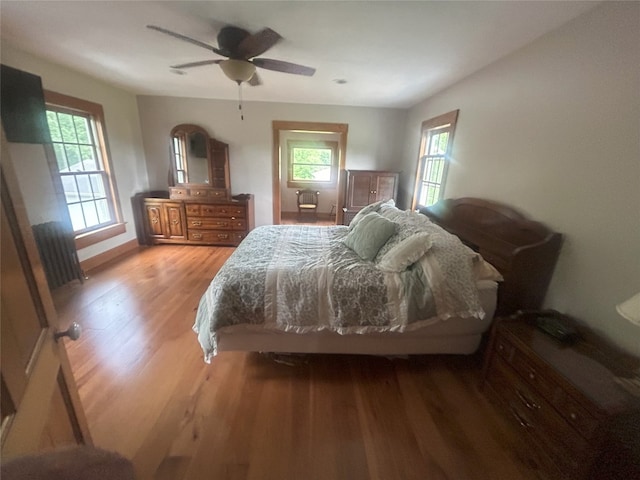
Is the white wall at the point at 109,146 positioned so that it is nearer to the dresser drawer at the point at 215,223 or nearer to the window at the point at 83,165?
the window at the point at 83,165

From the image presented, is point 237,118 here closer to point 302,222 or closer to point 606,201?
point 302,222

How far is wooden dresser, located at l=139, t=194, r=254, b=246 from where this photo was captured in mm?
4105

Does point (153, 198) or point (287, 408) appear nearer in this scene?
point (287, 408)

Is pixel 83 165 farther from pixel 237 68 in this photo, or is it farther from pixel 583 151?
pixel 583 151

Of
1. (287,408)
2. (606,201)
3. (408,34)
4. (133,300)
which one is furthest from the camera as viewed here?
(133,300)

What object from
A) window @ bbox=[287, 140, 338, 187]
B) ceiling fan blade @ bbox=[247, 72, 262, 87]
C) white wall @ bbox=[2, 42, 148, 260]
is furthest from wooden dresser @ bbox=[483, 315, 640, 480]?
window @ bbox=[287, 140, 338, 187]

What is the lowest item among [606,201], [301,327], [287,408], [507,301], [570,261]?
[287,408]

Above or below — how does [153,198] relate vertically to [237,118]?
below

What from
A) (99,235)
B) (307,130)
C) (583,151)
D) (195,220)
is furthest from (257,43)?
(99,235)

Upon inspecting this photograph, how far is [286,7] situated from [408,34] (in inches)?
33.7

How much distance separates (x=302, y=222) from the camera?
609 cm

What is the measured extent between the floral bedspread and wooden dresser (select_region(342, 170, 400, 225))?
2454 mm

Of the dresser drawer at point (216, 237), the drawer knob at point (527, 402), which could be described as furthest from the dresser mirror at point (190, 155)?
the drawer knob at point (527, 402)

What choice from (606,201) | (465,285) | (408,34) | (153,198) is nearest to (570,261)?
(606,201)
